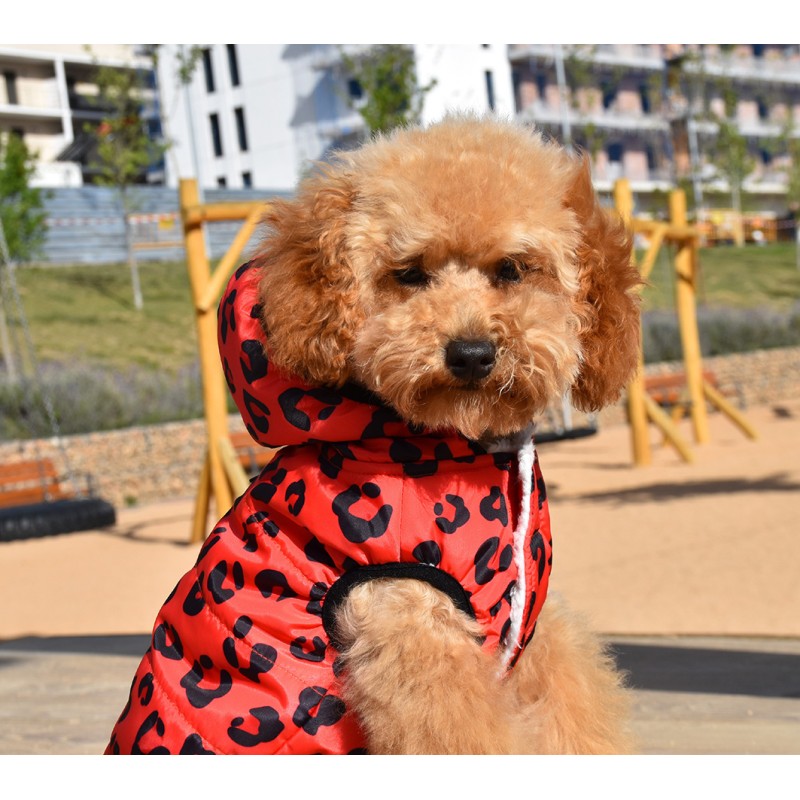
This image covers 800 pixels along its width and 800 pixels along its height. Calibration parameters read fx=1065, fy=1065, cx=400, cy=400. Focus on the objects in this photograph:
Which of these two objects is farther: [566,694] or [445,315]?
[566,694]

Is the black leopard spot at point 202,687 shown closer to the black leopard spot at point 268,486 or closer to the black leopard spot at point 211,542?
the black leopard spot at point 211,542

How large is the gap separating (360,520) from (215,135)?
19.6 metres

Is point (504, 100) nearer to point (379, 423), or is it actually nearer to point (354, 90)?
point (379, 423)

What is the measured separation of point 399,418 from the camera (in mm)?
2164

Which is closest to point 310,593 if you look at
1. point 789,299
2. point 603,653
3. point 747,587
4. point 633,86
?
point 603,653

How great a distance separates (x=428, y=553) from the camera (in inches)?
81.7

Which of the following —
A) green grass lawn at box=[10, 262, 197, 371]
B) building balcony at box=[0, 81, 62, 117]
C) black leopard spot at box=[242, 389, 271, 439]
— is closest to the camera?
black leopard spot at box=[242, 389, 271, 439]

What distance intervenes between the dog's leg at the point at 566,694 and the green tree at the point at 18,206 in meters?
20.5

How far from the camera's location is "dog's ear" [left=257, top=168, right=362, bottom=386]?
6.94 feet

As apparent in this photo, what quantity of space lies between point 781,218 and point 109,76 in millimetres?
24366

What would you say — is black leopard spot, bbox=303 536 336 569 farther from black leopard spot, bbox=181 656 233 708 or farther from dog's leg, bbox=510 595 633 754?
dog's leg, bbox=510 595 633 754

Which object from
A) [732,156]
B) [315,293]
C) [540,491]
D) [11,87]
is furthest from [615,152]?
[11,87]

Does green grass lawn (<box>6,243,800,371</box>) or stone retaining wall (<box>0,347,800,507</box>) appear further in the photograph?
green grass lawn (<box>6,243,800,371</box>)


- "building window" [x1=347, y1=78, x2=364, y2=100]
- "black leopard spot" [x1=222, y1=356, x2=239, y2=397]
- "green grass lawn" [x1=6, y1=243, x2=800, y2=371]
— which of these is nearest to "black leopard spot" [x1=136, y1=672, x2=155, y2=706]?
"black leopard spot" [x1=222, y1=356, x2=239, y2=397]
